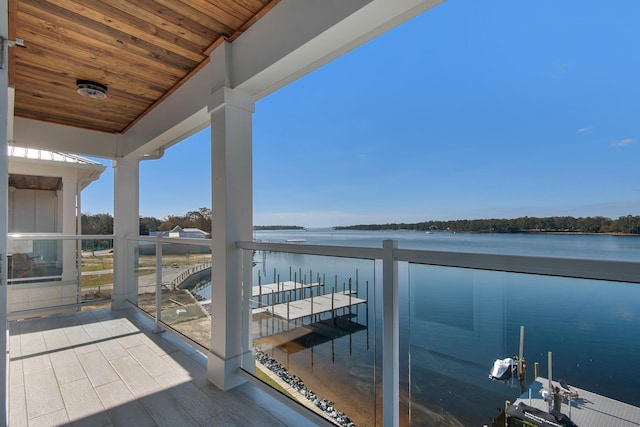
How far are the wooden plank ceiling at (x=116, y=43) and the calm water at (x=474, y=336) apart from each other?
5.88ft

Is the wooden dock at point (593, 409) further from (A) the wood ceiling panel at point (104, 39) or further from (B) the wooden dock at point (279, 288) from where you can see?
(A) the wood ceiling panel at point (104, 39)

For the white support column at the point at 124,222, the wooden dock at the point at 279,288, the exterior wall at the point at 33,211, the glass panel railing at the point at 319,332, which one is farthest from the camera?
the exterior wall at the point at 33,211

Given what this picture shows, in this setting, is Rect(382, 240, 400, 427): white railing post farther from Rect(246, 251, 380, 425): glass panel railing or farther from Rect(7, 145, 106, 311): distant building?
Rect(7, 145, 106, 311): distant building

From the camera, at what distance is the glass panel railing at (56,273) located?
4094 mm

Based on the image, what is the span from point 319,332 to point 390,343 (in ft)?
1.74

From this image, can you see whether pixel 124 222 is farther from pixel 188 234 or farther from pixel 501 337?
pixel 501 337

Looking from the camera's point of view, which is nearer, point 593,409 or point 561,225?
point 593,409

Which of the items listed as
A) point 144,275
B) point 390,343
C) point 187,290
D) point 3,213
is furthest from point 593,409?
point 144,275

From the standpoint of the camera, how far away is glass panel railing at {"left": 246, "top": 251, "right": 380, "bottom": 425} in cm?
161

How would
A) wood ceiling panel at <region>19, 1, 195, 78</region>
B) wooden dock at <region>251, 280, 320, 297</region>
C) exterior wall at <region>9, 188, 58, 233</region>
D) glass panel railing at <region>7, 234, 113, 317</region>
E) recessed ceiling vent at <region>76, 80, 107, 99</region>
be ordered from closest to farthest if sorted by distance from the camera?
wooden dock at <region>251, 280, 320, 297</region> < wood ceiling panel at <region>19, 1, 195, 78</region> < recessed ceiling vent at <region>76, 80, 107, 99</region> < glass panel railing at <region>7, 234, 113, 317</region> < exterior wall at <region>9, 188, 58, 233</region>

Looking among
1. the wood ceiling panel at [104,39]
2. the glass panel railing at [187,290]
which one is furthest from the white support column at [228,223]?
the wood ceiling panel at [104,39]

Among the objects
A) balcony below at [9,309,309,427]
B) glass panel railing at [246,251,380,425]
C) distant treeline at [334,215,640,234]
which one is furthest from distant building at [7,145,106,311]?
distant treeline at [334,215,640,234]

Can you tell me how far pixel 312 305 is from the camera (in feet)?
6.20

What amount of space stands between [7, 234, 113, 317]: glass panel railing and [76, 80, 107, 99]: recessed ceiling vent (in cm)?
237
